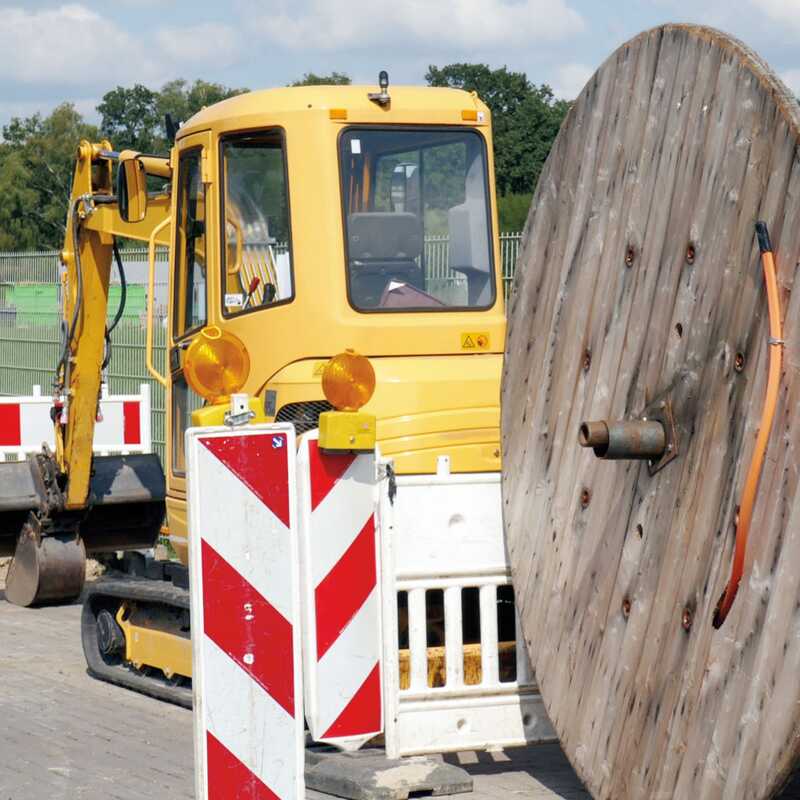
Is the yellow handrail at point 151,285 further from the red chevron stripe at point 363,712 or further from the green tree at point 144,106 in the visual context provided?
the green tree at point 144,106

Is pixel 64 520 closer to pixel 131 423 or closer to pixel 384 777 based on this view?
pixel 131 423

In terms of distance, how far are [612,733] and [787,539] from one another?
115 centimetres

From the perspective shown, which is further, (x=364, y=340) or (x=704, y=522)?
(x=364, y=340)

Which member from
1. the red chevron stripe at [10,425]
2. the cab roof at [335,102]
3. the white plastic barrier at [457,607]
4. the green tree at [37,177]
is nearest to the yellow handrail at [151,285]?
the cab roof at [335,102]

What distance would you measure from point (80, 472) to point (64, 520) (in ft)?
1.33

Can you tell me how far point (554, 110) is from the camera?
76.4m

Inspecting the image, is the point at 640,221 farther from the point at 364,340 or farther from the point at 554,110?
the point at 554,110

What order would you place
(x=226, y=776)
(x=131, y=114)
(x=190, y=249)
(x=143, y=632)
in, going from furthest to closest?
1. (x=131, y=114)
2. (x=143, y=632)
3. (x=190, y=249)
4. (x=226, y=776)

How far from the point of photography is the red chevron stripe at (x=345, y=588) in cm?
564

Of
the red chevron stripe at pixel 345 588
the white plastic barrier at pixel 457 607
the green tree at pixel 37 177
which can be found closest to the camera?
the red chevron stripe at pixel 345 588

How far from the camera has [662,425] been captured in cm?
483

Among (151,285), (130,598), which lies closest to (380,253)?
(151,285)

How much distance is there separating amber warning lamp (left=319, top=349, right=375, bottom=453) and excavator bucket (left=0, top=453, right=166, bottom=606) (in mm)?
5330

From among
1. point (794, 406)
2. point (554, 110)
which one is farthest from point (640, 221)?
point (554, 110)
